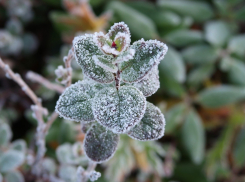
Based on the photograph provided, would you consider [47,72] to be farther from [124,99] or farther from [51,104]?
[124,99]

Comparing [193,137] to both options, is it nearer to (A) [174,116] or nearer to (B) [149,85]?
(A) [174,116]

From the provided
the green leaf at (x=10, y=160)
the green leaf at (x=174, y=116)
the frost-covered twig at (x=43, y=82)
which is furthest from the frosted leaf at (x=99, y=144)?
the green leaf at (x=174, y=116)

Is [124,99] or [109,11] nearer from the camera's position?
[124,99]

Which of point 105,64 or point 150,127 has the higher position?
point 105,64

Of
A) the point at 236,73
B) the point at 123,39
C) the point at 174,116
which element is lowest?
the point at 174,116

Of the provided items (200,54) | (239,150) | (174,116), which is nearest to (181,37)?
(200,54)

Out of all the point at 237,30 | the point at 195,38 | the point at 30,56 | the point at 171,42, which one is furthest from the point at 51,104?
the point at 237,30

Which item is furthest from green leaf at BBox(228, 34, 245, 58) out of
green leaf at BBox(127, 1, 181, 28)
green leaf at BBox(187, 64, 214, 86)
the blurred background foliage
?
green leaf at BBox(127, 1, 181, 28)
